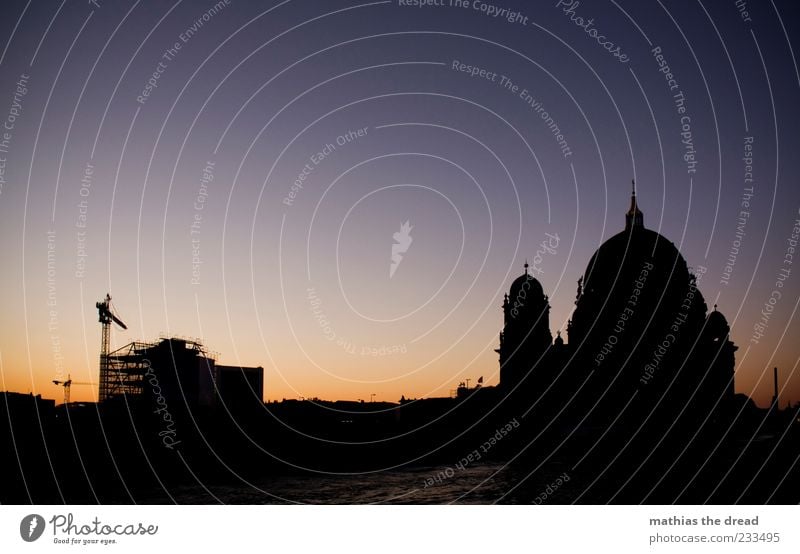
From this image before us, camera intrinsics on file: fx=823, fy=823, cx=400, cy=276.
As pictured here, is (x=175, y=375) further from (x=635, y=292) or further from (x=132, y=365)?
(x=635, y=292)

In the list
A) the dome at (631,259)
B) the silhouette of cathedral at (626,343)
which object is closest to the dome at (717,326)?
the silhouette of cathedral at (626,343)

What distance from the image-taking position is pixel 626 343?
72688 millimetres

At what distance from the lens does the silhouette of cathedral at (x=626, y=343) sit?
69.1m

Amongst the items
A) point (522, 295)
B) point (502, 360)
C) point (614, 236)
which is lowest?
point (502, 360)

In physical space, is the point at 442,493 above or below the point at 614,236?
below

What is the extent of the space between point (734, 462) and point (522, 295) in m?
27.3

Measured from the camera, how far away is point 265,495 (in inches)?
1780
